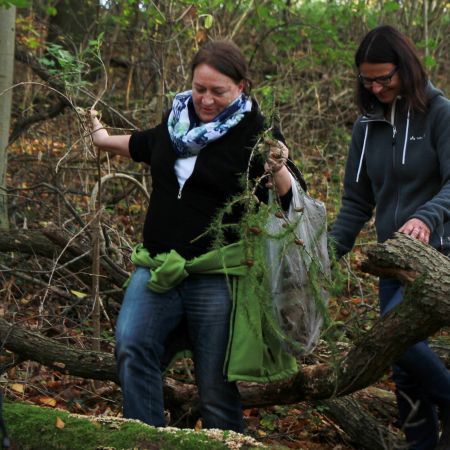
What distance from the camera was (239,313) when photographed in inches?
126

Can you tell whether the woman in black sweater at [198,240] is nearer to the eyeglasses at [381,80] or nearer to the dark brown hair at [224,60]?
the dark brown hair at [224,60]

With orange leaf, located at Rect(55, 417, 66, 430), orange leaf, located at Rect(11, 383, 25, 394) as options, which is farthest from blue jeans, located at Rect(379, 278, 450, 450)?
orange leaf, located at Rect(11, 383, 25, 394)

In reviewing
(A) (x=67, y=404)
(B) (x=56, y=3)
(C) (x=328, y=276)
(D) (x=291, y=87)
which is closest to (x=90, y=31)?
(B) (x=56, y=3)

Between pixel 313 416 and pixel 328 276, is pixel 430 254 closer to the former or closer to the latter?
pixel 328 276

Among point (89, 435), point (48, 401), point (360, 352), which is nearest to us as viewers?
point (89, 435)

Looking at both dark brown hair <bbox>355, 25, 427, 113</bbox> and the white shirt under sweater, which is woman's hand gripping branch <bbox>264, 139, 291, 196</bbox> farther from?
dark brown hair <bbox>355, 25, 427, 113</bbox>

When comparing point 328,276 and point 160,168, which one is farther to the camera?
point 160,168

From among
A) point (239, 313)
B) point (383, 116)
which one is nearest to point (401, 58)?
point (383, 116)

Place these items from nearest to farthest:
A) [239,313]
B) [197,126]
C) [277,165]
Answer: [277,165] → [239,313] → [197,126]

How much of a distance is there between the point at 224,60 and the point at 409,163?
0.96 meters

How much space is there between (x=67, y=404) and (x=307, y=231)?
7.00ft

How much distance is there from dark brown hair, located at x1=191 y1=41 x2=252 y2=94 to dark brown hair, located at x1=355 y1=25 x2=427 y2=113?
1.98 feet

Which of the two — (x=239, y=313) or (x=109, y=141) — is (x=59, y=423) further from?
(x=109, y=141)

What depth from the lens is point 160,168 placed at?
3359 millimetres
